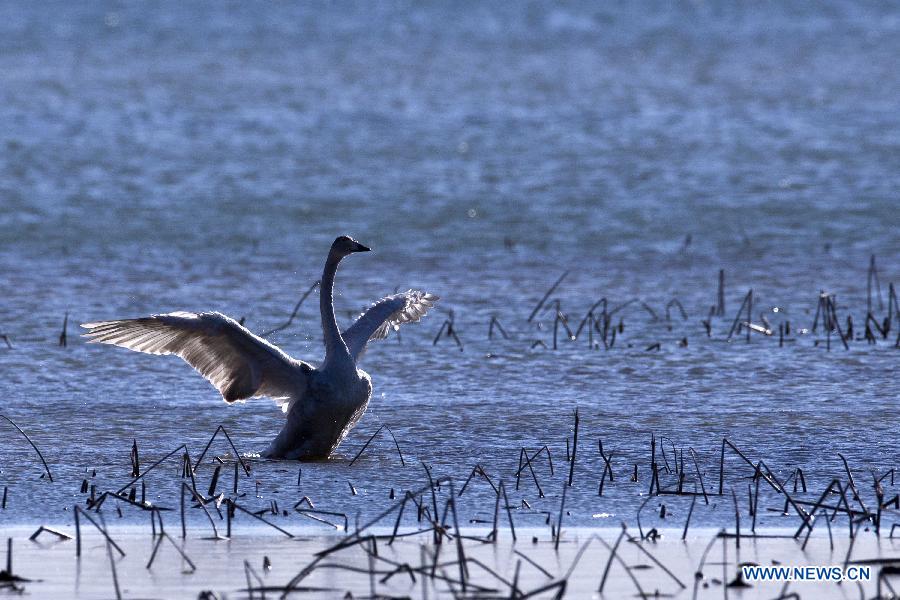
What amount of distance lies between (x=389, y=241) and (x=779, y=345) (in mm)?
5711

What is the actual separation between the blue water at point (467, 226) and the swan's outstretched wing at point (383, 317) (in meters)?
0.45

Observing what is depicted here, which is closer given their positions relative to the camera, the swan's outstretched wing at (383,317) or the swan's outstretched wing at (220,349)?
the swan's outstretched wing at (220,349)

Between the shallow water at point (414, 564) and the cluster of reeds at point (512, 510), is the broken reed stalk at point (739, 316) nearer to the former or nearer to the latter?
the cluster of reeds at point (512, 510)

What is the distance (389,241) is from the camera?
16234 mm

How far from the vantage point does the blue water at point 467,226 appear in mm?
8766

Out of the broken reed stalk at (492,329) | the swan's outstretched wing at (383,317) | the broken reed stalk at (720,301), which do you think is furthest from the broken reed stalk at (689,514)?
the broken reed stalk at (720,301)

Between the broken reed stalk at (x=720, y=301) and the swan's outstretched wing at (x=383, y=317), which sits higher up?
the broken reed stalk at (x=720, y=301)

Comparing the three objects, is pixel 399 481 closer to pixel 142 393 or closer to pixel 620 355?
pixel 142 393

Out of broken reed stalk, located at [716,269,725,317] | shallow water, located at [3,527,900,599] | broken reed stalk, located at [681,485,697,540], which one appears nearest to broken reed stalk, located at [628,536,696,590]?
shallow water, located at [3,527,900,599]

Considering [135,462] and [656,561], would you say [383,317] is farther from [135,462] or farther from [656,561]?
[656,561]

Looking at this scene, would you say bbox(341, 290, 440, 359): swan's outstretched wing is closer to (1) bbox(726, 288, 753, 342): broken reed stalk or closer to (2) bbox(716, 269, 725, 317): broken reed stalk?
(1) bbox(726, 288, 753, 342): broken reed stalk

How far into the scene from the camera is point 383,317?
9414 mm

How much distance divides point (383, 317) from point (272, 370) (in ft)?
3.17

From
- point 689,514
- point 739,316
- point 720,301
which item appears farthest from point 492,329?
point 689,514
